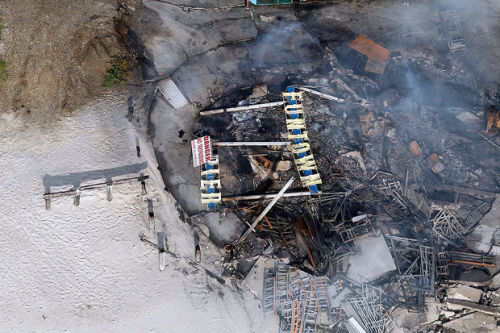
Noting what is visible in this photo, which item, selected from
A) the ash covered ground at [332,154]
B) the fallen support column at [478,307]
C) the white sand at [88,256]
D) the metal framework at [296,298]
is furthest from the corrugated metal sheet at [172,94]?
the fallen support column at [478,307]

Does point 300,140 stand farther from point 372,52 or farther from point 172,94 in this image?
point 172,94

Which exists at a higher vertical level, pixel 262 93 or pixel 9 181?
pixel 262 93

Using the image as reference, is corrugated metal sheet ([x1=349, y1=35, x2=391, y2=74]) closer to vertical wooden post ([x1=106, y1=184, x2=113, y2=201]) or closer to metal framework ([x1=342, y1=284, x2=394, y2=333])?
metal framework ([x1=342, y1=284, x2=394, y2=333])

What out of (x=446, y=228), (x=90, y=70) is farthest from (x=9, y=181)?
(x=446, y=228)

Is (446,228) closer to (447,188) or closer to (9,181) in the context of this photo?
(447,188)

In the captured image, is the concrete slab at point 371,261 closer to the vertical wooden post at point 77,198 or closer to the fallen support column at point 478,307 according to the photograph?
the fallen support column at point 478,307
